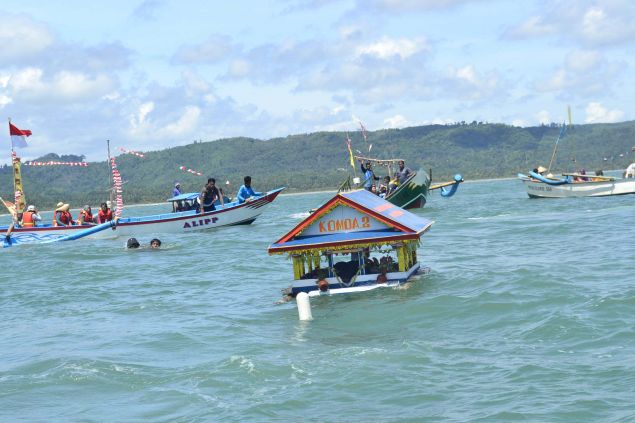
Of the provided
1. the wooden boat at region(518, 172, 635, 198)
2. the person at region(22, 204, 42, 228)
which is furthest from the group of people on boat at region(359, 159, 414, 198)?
the person at region(22, 204, 42, 228)

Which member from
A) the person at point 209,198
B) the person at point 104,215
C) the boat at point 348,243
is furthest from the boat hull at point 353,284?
the person at point 104,215

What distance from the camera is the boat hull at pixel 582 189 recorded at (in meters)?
49.5

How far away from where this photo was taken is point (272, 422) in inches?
490

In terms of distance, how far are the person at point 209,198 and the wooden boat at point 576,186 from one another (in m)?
18.7

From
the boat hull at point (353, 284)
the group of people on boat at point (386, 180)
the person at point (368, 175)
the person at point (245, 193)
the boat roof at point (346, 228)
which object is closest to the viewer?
the boat roof at point (346, 228)

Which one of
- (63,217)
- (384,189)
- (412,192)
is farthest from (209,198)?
(412,192)

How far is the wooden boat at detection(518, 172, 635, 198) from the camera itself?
49500mm

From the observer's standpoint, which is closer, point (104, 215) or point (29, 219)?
point (104, 215)

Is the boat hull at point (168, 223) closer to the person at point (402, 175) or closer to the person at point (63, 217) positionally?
the person at point (63, 217)

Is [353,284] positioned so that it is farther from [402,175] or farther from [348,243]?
[402,175]

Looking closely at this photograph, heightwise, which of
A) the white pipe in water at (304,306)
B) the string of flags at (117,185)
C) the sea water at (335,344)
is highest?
the string of flags at (117,185)

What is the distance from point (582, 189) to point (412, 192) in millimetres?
10033

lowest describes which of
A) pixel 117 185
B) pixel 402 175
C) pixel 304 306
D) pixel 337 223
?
pixel 304 306

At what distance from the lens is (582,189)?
50781mm
